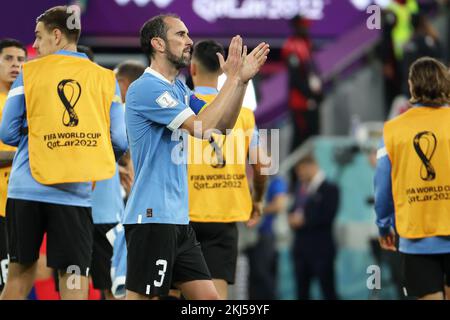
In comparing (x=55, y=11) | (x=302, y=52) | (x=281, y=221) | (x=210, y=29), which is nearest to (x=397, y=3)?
(x=302, y=52)

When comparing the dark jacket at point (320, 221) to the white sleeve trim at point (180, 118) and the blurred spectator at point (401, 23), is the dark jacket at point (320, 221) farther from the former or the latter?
the white sleeve trim at point (180, 118)

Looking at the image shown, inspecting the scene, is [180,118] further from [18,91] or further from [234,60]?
[18,91]

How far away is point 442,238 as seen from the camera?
700 centimetres

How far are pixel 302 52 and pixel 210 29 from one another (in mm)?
1792

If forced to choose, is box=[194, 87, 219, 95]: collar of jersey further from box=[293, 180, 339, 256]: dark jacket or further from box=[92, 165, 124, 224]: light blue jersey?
box=[293, 180, 339, 256]: dark jacket

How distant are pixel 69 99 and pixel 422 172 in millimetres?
2452

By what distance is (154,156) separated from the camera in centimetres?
609

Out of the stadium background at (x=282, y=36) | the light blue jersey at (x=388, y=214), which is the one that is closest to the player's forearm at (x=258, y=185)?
the light blue jersey at (x=388, y=214)

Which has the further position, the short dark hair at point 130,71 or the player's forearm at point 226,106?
the short dark hair at point 130,71

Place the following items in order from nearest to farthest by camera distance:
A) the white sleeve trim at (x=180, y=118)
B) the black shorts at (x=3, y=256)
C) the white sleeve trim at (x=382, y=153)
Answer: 1. the white sleeve trim at (x=180, y=118)
2. the white sleeve trim at (x=382, y=153)
3. the black shorts at (x=3, y=256)

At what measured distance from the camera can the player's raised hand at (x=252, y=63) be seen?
18.5 feet

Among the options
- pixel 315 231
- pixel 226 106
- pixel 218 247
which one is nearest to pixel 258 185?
pixel 218 247

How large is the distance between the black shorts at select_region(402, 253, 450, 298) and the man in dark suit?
19.2ft

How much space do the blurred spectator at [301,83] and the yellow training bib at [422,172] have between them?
355 inches
